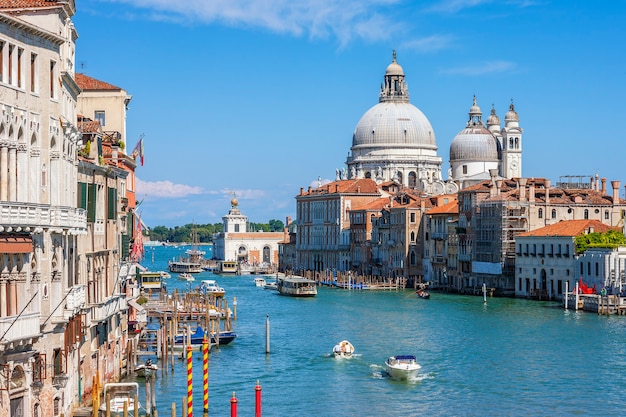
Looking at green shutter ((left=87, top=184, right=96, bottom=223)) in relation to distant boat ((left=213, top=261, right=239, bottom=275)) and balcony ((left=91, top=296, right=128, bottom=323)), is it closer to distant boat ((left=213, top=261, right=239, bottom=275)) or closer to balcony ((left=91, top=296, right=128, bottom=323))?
balcony ((left=91, top=296, right=128, bottom=323))

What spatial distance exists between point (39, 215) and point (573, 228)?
37.3 metres

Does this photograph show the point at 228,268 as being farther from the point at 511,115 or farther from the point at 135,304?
the point at 135,304

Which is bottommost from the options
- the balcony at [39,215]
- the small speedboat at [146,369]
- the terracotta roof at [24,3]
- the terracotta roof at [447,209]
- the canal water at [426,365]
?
the canal water at [426,365]

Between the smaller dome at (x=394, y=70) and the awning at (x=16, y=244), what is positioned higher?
the smaller dome at (x=394, y=70)

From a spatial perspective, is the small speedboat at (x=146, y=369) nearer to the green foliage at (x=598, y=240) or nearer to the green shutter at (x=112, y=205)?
the green shutter at (x=112, y=205)

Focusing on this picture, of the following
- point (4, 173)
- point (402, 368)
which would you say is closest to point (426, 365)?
point (402, 368)

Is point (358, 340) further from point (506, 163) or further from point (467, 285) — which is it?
point (506, 163)

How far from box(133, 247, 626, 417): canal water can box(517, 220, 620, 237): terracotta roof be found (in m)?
4.30

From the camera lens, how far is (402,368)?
1015 inches

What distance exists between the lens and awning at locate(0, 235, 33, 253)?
1328 cm

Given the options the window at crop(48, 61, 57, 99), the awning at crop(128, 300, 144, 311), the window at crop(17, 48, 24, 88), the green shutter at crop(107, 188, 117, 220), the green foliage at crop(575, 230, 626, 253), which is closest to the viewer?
the window at crop(17, 48, 24, 88)

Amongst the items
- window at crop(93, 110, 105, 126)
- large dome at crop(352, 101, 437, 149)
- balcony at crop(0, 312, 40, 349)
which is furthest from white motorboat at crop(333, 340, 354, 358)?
large dome at crop(352, 101, 437, 149)

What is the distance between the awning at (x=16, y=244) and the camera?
13.3 m

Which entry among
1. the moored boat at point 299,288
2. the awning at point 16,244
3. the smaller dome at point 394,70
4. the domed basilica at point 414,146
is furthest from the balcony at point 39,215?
the smaller dome at point 394,70
